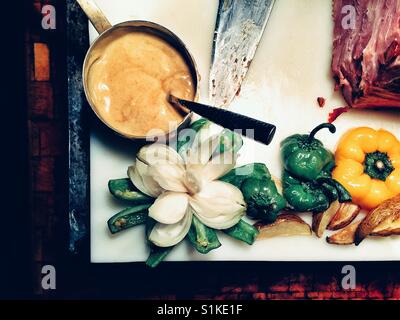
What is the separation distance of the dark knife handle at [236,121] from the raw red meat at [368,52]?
1.37 ft

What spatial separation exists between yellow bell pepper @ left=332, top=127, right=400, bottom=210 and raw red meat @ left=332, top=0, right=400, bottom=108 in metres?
0.12

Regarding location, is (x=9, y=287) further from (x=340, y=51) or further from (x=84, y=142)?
(x=340, y=51)

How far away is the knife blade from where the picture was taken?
148cm

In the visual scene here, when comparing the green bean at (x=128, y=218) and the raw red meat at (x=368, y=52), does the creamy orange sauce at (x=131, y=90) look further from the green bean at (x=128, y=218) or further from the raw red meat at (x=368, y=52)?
the raw red meat at (x=368, y=52)

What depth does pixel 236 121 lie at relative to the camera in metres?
1.19

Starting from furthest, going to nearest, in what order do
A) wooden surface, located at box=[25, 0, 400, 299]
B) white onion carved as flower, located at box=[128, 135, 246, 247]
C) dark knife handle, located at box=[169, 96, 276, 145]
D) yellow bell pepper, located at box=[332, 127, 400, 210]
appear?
wooden surface, located at box=[25, 0, 400, 299]
yellow bell pepper, located at box=[332, 127, 400, 210]
white onion carved as flower, located at box=[128, 135, 246, 247]
dark knife handle, located at box=[169, 96, 276, 145]

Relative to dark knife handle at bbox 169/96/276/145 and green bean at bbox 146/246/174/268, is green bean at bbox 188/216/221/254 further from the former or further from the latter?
dark knife handle at bbox 169/96/276/145

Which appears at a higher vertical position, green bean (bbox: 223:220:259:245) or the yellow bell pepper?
the yellow bell pepper

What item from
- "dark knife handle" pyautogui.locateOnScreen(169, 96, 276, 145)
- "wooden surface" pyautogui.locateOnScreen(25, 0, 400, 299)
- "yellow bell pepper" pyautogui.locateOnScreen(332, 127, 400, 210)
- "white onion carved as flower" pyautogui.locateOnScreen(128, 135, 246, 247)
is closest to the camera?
"dark knife handle" pyautogui.locateOnScreen(169, 96, 276, 145)

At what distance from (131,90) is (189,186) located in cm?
33

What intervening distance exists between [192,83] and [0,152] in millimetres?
681

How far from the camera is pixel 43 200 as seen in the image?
5.30 feet

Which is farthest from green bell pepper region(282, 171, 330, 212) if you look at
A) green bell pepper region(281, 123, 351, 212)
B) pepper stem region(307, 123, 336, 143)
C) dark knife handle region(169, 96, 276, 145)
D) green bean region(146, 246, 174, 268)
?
green bean region(146, 246, 174, 268)
